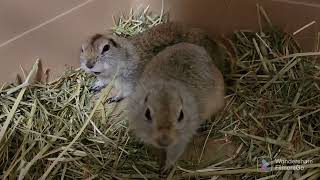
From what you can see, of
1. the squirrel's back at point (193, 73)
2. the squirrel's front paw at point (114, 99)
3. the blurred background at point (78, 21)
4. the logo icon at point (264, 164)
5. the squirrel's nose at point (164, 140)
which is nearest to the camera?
the squirrel's nose at point (164, 140)

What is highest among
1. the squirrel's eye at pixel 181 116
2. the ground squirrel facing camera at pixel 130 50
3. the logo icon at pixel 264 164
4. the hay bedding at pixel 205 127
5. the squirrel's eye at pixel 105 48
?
the squirrel's eye at pixel 105 48

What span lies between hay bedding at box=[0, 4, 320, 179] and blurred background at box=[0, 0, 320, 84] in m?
0.09

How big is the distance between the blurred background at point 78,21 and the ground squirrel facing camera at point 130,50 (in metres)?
0.26

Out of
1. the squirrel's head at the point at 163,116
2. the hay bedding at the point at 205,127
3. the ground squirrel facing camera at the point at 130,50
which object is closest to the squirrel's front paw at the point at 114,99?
the ground squirrel facing camera at the point at 130,50

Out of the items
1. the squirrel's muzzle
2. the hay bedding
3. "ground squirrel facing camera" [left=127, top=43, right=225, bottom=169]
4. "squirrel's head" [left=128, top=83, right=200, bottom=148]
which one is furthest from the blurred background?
"squirrel's head" [left=128, top=83, right=200, bottom=148]

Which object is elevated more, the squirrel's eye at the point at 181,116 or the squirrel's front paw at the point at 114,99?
the squirrel's eye at the point at 181,116

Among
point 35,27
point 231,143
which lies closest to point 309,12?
point 231,143

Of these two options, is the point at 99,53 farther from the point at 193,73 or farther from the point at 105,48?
the point at 193,73

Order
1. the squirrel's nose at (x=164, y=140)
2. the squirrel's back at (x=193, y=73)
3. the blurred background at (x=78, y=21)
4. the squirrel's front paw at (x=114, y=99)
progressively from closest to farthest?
the squirrel's nose at (x=164, y=140) < the squirrel's back at (x=193, y=73) < the blurred background at (x=78, y=21) < the squirrel's front paw at (x=114, y=99)

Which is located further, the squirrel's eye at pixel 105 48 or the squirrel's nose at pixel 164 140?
the squirrel's eye at pixel 105 48

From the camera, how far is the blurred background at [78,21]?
2.98 m

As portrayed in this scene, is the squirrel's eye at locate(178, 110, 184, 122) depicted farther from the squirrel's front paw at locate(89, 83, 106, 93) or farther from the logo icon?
the squirrel's front paw at locate(89, 83, 106, 93)

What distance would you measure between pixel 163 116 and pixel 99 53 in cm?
79

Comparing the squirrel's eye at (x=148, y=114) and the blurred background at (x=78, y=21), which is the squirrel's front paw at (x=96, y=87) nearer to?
the blurred background at (x=78, y=21)
